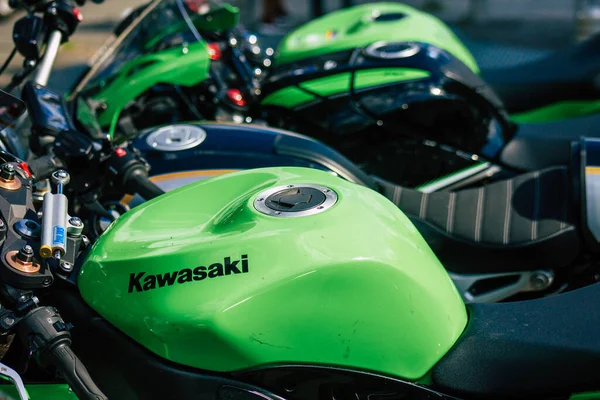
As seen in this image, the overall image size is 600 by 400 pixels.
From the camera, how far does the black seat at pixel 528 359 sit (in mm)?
1481

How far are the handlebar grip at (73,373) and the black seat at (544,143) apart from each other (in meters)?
2.13

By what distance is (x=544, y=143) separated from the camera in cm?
311

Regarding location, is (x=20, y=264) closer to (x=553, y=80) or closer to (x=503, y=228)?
(x=503, y=228)

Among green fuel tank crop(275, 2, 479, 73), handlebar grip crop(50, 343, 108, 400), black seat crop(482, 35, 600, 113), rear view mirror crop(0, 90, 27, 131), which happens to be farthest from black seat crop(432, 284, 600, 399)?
black seat crop(482, 35, 600, 113)

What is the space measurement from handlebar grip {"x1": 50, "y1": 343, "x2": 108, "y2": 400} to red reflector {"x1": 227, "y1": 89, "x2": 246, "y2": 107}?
1992 mm

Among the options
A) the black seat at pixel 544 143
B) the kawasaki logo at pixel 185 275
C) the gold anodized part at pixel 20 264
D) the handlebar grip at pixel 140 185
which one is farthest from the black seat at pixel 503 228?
the gold anodized part at pixel 20 264

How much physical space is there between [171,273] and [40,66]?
1235mm

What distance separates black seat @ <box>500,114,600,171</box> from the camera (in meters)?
3.03

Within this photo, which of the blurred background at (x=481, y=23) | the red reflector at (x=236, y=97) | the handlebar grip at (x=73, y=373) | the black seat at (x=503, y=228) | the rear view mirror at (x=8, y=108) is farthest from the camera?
the blurred background at (x=481, y=23)

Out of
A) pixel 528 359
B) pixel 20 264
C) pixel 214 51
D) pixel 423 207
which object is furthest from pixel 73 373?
pixel 214 51

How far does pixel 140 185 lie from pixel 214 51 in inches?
64.8

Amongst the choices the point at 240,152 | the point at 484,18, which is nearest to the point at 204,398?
the point at 240,152

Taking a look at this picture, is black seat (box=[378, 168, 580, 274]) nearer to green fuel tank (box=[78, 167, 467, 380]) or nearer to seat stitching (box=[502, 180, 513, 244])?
seat stitching (box=[502, 180, 513, 244])

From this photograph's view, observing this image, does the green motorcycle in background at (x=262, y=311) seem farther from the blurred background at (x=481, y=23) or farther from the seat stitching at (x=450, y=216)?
the blurred background at (x=481, y=23)
